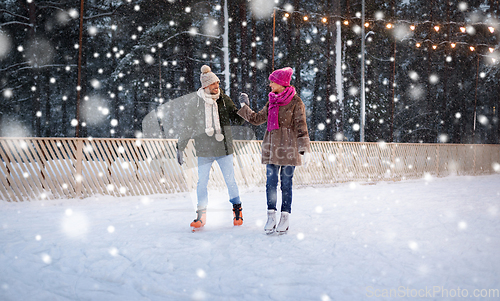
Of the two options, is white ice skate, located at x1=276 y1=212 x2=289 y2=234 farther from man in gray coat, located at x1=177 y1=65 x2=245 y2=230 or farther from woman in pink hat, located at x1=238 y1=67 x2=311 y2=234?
man in gray coat, located at x1=177 y1=65 x2=245 y2=230

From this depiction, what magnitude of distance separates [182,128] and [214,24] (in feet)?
41.9

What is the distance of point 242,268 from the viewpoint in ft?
7.52

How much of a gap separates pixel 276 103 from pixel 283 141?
1.34 ft

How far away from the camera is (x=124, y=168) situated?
6.51m

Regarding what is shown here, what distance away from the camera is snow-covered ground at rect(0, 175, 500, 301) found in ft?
6.42

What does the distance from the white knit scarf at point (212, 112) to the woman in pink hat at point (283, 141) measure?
551 mm

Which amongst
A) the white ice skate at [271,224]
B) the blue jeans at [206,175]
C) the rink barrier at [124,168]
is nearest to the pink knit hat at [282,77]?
the blue jeans at [206,175]

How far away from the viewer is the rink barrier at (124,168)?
18.3ft

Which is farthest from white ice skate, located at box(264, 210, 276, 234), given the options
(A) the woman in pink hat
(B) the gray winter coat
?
(B) the gray winter coat

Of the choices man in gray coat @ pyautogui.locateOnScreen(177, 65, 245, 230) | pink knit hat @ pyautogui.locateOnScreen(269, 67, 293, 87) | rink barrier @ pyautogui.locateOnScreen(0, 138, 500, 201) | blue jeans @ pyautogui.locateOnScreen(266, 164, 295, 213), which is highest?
pink knit hat @ pyautogui.locateOnScreen(269, 67, 293, 87)

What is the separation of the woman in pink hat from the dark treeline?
7.72m

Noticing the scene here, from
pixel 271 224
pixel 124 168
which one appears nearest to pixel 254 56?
pixel 124 168

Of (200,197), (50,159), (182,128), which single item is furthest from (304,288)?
(50,159)

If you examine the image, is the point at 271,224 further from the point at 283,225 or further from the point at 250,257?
the point at 250,257
